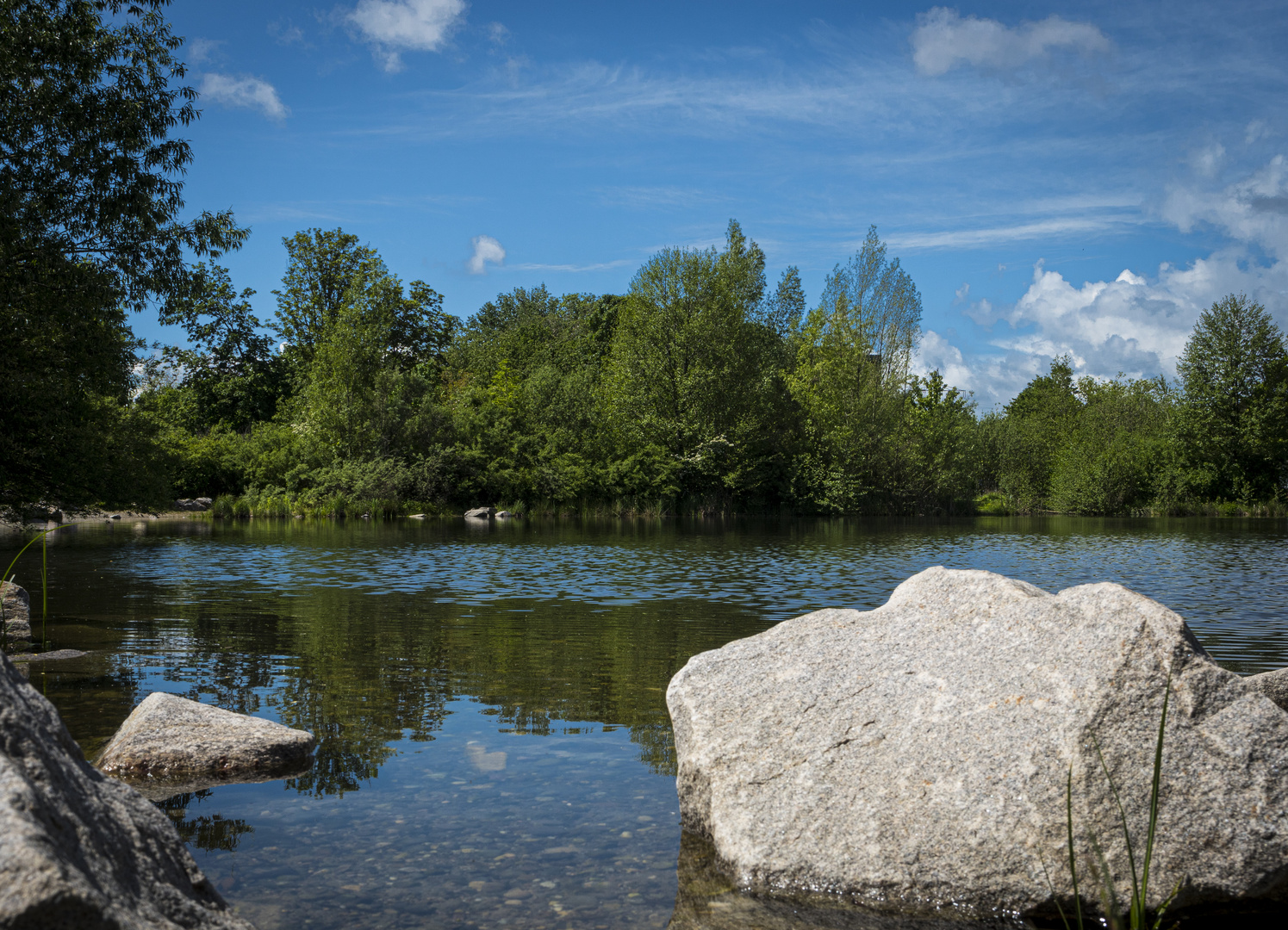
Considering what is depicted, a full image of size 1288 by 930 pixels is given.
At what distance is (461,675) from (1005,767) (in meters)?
6.72

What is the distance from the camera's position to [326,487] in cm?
4731

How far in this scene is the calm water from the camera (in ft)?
16.3

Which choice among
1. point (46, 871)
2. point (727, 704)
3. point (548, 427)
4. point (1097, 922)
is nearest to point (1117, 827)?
point (1097, 922)

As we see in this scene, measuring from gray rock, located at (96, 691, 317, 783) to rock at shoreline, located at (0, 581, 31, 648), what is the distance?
5.82 metres

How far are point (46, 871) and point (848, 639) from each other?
4.35 m

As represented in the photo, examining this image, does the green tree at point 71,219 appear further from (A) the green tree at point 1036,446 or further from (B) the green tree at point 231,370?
(A) the green tree at point 1036,446

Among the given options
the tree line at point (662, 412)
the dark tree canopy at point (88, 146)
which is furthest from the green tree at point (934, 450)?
the dark tree canopy at point (88, 146)

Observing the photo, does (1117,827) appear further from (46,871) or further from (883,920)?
(46,871)

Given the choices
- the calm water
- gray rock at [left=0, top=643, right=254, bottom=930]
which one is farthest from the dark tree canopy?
gray rock at [left=0, top=643, right=254, bottom=930]

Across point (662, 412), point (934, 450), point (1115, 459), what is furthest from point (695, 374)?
point (1115, 459)

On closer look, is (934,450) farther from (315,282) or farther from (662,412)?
(315,282)

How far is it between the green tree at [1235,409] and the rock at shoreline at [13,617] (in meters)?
66.0

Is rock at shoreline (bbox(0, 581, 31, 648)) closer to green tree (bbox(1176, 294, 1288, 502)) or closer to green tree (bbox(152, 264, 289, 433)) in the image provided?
green tree (bbox(152, 264, 289, 433))

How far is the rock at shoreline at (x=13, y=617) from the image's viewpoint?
36.9 feet
